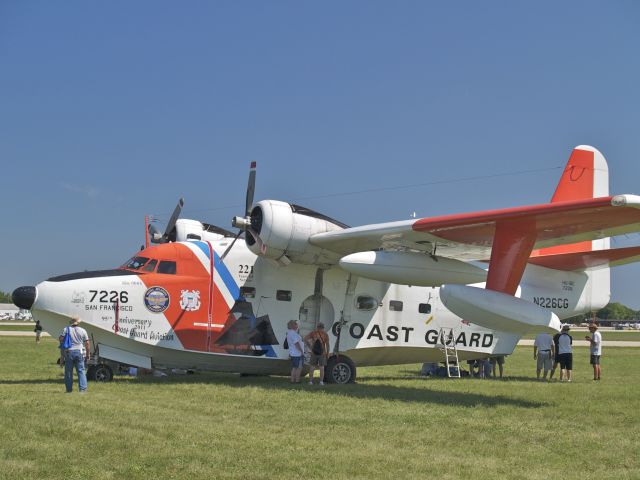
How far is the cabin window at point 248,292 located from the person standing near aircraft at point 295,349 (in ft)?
3.69

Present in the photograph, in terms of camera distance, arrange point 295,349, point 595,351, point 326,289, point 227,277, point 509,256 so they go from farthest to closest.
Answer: point 595,351 < point 326,289 < point 227,277 < point 295,349 < point 509,256

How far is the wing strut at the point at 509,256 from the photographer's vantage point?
13258 millimetres

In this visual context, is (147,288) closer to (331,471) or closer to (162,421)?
(162,421)

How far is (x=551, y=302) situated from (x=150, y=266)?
403 inches

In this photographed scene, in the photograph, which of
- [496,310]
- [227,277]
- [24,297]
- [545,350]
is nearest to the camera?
[496,310]

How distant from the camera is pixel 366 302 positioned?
1662 centimetres

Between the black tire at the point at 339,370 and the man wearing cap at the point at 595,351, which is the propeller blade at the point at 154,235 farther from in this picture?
the man wearing cap at the point at 595,351

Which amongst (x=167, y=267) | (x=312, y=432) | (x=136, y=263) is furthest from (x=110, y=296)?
(x=312, y=432)

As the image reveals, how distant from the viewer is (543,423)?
10438 millimetres

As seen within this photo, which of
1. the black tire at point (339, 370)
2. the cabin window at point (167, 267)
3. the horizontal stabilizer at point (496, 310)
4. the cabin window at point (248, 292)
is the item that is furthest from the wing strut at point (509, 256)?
the cabin window at point (167, 267)

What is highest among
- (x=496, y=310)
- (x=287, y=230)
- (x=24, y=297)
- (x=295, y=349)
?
(x=287, y=230)

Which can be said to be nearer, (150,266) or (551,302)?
(150,266)

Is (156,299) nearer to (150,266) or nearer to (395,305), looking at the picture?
(150,266)

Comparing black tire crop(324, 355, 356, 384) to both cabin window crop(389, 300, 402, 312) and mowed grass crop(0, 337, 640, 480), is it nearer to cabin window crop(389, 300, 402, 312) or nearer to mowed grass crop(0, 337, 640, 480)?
mowed grass crop(0, 337, 640, 480)
